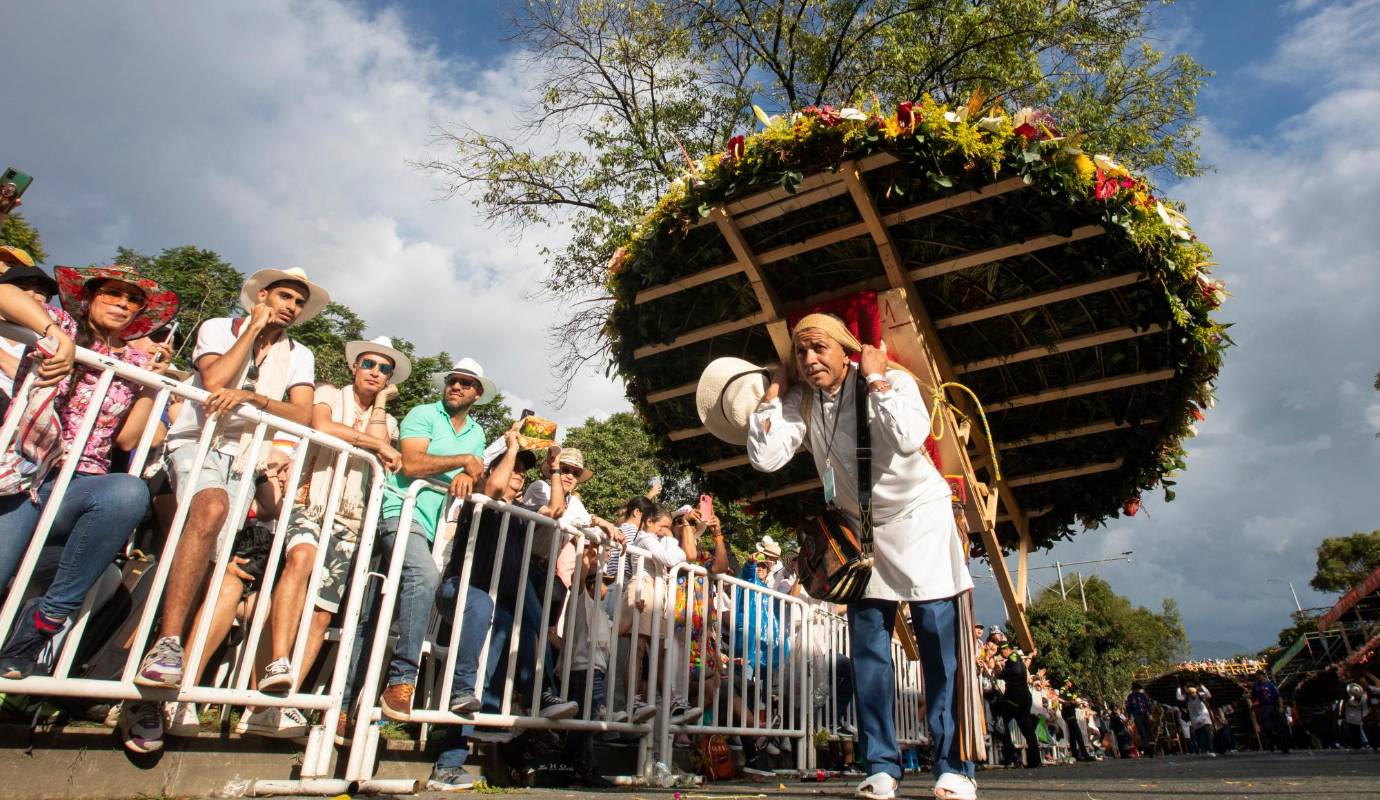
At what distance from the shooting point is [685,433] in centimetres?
578

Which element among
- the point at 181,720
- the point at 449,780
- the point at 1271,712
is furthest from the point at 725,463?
the point at 1271,712

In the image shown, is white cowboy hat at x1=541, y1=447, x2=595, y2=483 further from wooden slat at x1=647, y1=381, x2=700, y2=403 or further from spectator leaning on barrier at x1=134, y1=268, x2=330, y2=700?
spectator leaning on barrier at x1=134, y1=268, x2=330, y2=700

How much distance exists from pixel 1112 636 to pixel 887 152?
40.2 metres

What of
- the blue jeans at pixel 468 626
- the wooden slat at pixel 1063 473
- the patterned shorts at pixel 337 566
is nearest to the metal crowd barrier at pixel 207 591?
the patterned shorts at pixel 337 566

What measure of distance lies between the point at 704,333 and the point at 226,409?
9.74ft

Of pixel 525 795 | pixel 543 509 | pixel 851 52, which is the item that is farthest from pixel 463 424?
pixel 851 52

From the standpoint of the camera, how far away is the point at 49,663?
2.54 m

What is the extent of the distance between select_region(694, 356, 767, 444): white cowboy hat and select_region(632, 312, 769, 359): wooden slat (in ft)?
2.85

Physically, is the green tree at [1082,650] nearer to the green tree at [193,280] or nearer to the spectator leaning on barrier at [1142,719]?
the spectator leaning on barrier at [1142,719]

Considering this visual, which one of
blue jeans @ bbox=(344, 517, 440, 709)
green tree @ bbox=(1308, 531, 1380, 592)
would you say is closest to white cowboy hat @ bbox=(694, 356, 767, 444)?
blue jeans @ bbox=(344, 517, 440, 709)

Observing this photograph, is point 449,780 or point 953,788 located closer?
point 953,788

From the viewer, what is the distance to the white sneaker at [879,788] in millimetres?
2830

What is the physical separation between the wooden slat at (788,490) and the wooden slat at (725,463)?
1.19 feet

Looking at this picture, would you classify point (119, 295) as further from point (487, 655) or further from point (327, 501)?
point (487, 655)
